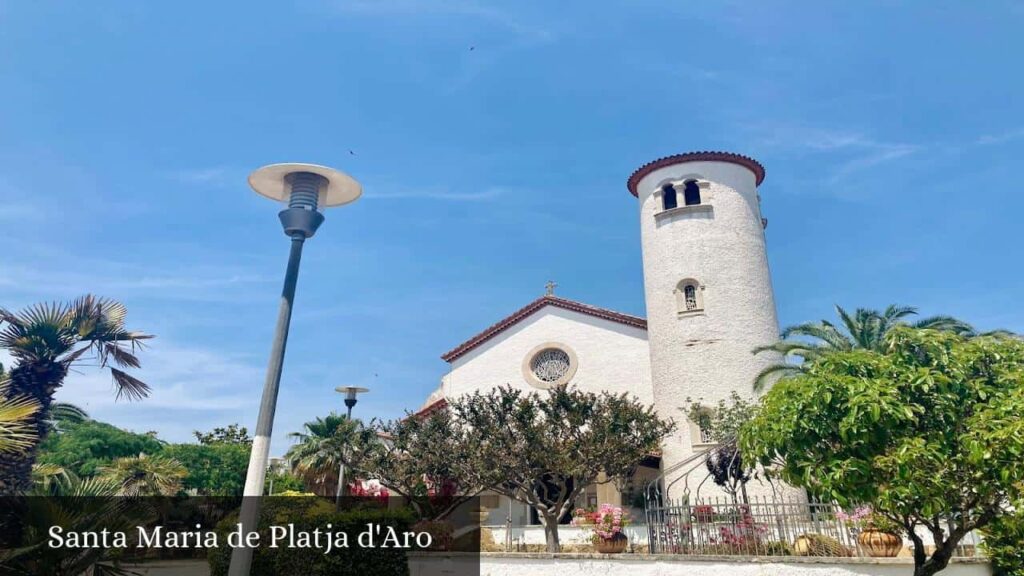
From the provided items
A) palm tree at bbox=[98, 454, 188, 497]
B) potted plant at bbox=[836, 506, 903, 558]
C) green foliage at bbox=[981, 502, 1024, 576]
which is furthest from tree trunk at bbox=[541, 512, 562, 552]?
palm tree at bbox=[98, 454, 188, 497]

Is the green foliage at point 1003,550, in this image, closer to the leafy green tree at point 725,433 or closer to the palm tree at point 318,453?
the leafy green tree at point 725,433

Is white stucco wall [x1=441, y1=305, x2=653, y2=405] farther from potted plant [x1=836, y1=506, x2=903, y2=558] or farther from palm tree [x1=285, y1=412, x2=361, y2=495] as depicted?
potted plant [x1=836, y1=506, x2=903, y2=558]

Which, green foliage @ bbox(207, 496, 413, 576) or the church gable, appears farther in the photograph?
the church gable

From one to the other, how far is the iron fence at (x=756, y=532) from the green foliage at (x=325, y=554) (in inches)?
230

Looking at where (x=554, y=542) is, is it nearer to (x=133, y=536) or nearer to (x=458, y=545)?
(x=458, y=545)

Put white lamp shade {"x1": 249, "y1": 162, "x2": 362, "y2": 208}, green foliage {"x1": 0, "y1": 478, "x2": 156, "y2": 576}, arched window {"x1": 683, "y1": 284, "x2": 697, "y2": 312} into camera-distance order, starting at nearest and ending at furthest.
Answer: green foliage {"x1": 0, "y1": 478, "x2": 156, "y2": 576}
white lamp shade {"x1": 249, "y1": 162, "x2": 362, "y2": 208}
arched window {"x1": 683, "y1": 284, "x2": 697, "y2": 312}

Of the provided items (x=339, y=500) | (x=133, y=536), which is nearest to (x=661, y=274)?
(x=339, y=500)

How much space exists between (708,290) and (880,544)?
465 inches

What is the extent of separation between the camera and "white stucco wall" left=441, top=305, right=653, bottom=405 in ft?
78.6

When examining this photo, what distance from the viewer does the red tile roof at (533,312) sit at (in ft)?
80.9

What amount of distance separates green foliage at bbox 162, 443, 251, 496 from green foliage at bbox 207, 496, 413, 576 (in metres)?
27.3

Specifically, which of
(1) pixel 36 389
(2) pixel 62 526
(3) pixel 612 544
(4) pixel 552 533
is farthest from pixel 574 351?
(2) pixel 62 526

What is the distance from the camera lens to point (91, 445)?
36.9 m

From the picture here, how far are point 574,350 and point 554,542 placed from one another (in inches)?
401
